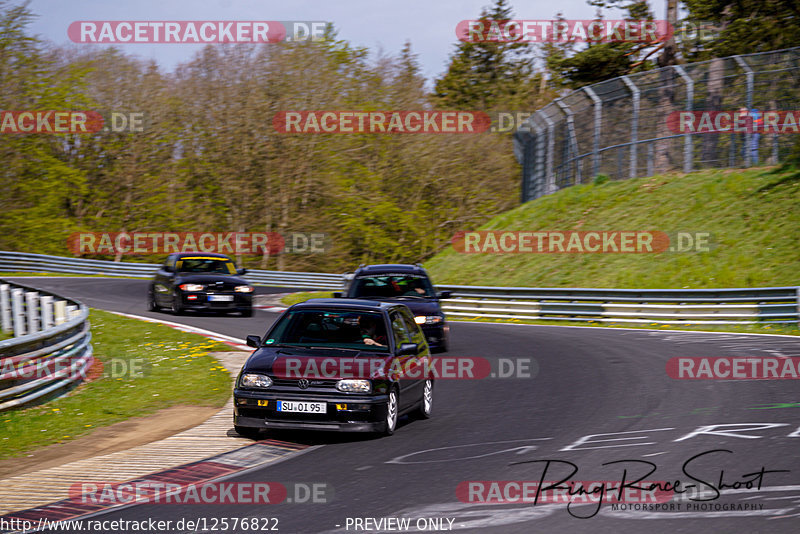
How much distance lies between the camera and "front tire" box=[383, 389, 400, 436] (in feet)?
30.5

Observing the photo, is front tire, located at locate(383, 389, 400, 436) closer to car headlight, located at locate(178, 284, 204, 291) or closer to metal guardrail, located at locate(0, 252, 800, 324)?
car headlight, located at locate(178, 284, 204, 291)

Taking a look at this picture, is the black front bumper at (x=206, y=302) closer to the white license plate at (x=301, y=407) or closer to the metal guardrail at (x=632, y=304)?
the metal guardrail at (x=632, y=304)

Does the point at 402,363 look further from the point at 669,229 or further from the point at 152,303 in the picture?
the point at 669,229

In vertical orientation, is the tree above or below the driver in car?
above

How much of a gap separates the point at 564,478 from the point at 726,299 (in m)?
16.8

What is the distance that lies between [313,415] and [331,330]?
1.37 m

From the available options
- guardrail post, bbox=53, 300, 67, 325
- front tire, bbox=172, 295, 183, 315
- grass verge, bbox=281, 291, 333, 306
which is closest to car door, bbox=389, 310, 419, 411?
guardrail post, bbox=53, 300, 67, 325

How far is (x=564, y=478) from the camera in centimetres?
727

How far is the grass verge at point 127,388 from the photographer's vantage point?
393 inches

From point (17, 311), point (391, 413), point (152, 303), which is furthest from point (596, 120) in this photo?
point (391, 413)

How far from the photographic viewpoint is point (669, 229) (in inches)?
1227

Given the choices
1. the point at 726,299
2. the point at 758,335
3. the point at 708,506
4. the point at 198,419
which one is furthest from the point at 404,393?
the point at 726,299

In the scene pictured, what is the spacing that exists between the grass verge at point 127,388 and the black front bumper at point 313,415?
2.15 metres

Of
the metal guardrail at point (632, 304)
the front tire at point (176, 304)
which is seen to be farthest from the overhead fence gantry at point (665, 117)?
the front tire at point (176, 304)
